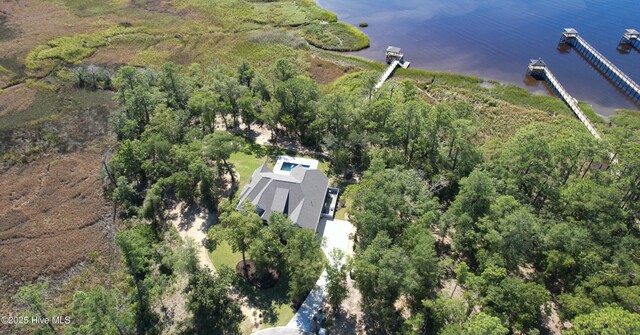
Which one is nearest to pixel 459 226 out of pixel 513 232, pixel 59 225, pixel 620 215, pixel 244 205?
pixel 513 232

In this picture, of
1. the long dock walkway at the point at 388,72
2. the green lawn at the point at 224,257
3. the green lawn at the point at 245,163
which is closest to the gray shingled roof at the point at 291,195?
the green lawn at the point at 245,163

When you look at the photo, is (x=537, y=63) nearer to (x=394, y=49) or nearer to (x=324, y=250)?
(x=394, y=49)

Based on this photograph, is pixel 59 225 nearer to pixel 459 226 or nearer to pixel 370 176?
pixel 370 176

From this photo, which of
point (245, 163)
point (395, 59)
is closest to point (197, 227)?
point (245, 163)

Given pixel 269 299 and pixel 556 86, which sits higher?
pixel 556 86

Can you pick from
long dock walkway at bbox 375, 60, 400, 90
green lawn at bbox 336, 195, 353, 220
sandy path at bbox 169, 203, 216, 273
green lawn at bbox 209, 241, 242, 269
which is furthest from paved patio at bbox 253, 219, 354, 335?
long dock walkway at bbox 375, 60, 400, 90

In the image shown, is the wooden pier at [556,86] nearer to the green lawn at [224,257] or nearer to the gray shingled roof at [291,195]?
the gray shingled roof at [291,195]
